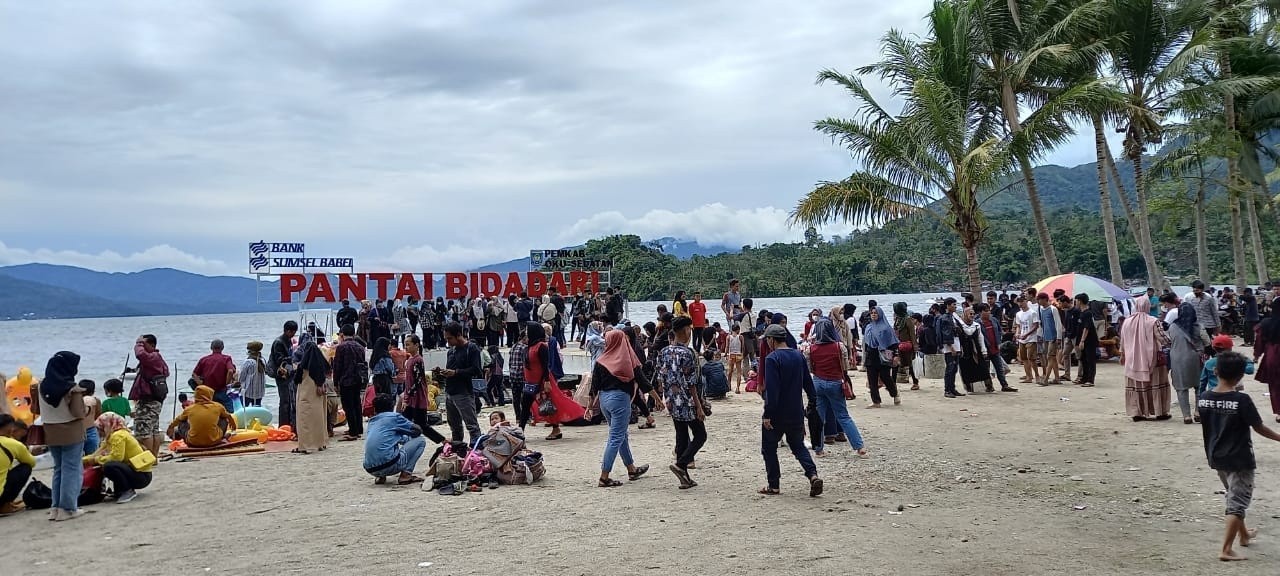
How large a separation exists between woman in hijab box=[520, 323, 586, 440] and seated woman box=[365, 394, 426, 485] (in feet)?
7.89

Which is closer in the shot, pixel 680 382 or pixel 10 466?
pixel 10 466

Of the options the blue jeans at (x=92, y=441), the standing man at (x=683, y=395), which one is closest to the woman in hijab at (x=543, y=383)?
the standing man at (x=683, y=395)

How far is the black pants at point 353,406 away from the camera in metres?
12.8

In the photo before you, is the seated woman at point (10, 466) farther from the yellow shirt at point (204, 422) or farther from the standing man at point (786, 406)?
the standing man at point (786, 406)

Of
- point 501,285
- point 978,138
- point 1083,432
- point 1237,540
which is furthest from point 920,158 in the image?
point 1237,540

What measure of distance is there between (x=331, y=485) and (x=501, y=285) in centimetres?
1916

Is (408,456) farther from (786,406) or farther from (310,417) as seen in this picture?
(786,406)

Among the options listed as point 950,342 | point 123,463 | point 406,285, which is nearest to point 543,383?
point 123,463

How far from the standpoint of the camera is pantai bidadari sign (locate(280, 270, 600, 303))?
2575cm

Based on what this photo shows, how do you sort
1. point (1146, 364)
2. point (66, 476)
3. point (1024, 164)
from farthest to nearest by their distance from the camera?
1. point (1024, 164)
2. point (1146, 364)
3. point (66, 476)

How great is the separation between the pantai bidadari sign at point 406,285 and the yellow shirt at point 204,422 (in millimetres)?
14152

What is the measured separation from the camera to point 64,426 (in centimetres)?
790

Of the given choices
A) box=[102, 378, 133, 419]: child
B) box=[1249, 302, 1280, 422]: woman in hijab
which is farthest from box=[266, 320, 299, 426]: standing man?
box=[1249, 302, 1280, 422]: woman in hijab

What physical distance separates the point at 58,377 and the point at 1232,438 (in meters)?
9.31
